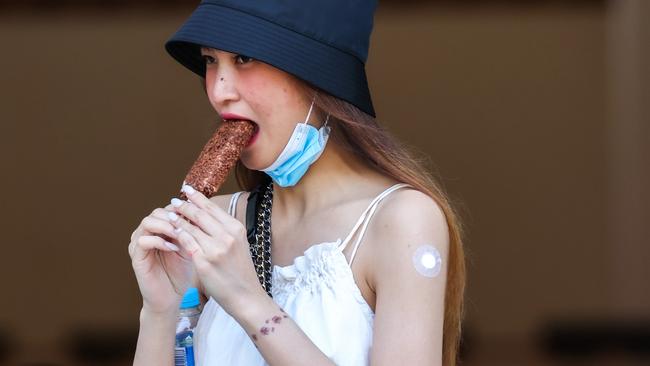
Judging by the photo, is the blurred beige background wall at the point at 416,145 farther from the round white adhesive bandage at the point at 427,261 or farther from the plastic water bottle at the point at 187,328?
the round white adhesive bandage at the point at 427,261

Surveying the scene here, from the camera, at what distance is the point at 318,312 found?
2.35 meters

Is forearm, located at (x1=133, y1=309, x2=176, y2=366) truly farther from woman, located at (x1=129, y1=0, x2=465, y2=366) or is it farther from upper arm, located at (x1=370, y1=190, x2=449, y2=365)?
upper arm, located at (x1=370, y1=190, x2=449, y2=365)

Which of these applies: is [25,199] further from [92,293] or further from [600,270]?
[600,270]

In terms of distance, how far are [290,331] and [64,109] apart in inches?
341

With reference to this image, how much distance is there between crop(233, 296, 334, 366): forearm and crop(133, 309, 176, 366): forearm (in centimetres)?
27

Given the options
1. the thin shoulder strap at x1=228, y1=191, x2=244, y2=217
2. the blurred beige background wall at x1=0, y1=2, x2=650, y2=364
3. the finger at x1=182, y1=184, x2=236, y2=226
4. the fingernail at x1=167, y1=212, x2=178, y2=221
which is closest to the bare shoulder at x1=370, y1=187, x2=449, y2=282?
the finger at x1=182, y1=184, x2=236, y2=226

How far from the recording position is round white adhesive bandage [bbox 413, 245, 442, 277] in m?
2.26

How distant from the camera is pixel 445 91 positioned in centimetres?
1061

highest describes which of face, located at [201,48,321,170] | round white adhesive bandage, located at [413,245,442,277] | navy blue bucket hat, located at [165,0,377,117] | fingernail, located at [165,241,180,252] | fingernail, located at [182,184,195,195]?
navy blue bucket hat, located at [165,0,377,117]

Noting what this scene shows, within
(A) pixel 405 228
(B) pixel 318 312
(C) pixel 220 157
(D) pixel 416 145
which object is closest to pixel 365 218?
(A) pixel 405 228

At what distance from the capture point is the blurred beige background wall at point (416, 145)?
10.3 metres

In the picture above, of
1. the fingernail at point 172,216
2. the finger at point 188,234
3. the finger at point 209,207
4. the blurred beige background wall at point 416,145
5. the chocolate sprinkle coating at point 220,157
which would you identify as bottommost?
the blurred beige background wall at point 416,145

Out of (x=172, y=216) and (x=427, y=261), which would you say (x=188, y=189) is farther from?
(x=427, y=261)

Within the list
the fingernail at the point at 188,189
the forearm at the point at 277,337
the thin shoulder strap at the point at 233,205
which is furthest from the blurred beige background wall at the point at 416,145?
the forearm at the point at 277,337
